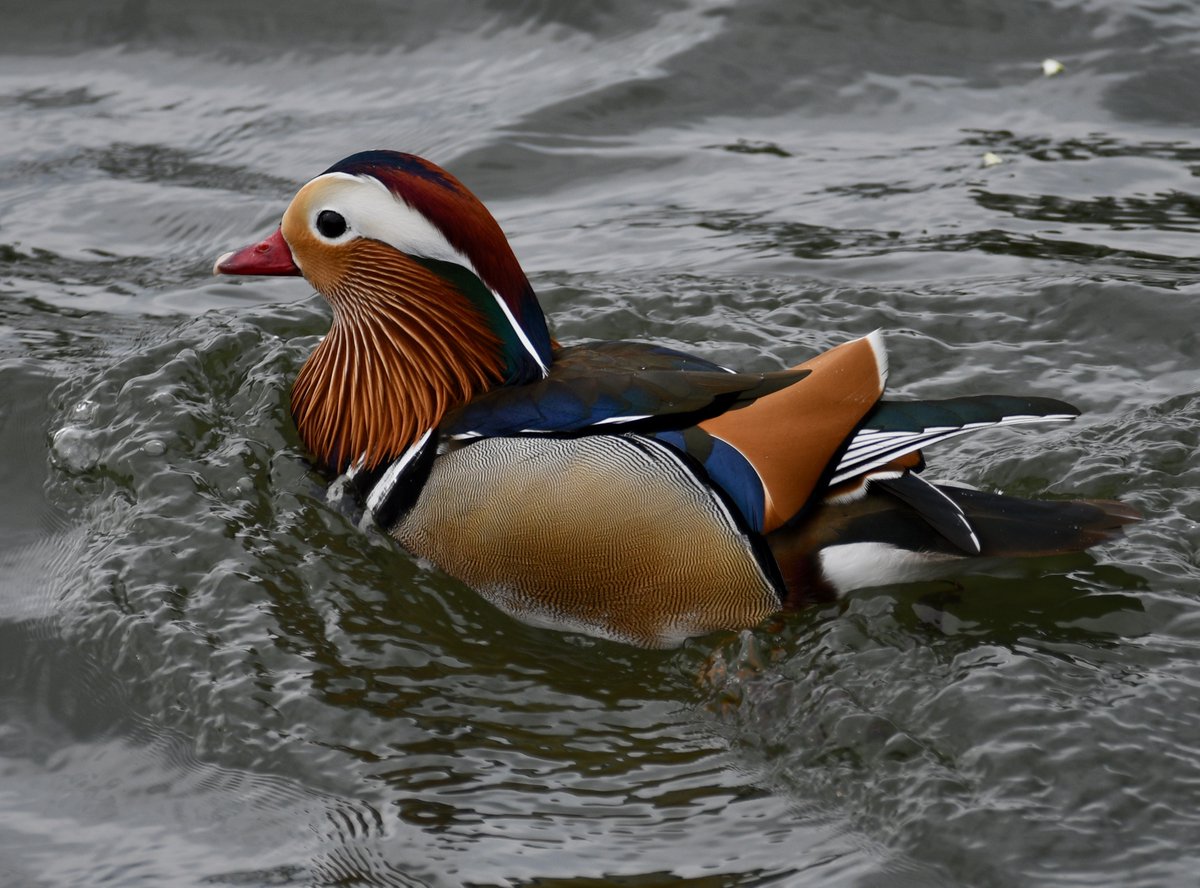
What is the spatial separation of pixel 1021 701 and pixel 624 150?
4.68 metres

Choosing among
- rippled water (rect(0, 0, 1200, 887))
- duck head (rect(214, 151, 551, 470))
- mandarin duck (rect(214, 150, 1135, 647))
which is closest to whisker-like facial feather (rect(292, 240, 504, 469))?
duck head (rect(214, 151, 551, 470))

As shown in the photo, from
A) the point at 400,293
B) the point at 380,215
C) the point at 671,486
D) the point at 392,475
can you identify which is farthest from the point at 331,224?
the point at 671,486

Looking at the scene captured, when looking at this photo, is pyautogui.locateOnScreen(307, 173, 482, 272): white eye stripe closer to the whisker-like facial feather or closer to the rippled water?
the whisker-like facial feather

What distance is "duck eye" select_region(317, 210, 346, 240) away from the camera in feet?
16.5

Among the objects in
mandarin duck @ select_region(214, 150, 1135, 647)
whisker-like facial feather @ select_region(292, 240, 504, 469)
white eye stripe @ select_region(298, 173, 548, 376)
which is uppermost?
white eye stripe @ select_region(298, 173, 548, 376)

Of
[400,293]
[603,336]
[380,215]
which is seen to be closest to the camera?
[380,215]

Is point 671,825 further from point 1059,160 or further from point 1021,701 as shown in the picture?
point 1059,160

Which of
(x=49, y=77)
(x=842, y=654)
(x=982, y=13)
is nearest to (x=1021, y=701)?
(x=842, y=654)

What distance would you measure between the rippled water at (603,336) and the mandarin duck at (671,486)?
7.4 inches

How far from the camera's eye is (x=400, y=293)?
16.9ft

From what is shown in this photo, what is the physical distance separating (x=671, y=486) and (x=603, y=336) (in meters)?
2.05

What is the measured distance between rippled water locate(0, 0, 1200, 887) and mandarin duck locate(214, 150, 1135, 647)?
0.19 m

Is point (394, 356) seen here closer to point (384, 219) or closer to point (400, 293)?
point (400, 293)

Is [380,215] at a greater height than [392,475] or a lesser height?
greater
